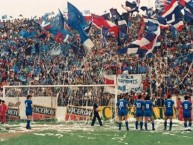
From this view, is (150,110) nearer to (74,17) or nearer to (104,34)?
(74,17)

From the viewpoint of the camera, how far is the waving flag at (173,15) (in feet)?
124

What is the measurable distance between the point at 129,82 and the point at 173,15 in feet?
23.4

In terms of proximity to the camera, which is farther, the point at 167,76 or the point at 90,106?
the point at 167,76

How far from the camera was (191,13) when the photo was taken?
39.9 m

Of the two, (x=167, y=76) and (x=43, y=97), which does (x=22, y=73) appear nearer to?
(x=43, y=97)

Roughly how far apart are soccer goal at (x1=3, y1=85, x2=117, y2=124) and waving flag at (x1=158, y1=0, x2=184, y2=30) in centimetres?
763

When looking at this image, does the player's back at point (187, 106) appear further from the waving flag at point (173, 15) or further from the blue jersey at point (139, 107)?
the waving flag at point (173, 15)

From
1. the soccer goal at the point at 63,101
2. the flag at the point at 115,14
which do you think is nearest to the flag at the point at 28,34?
the flag at the point at 115,14

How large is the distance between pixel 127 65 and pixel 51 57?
9098 millimetres

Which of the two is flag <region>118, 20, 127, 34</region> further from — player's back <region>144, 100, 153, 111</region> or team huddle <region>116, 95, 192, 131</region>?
player's back <region>144, 100, 153, 111</region>

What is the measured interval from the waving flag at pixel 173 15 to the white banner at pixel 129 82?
6055mm

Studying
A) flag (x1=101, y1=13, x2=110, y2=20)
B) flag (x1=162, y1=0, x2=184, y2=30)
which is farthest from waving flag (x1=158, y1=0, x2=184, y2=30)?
flag (x1=101, y1=13, x2=110, y2=20)

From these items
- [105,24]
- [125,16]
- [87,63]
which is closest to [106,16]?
[105,24]

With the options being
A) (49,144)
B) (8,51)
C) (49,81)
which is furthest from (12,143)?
(8,51)
